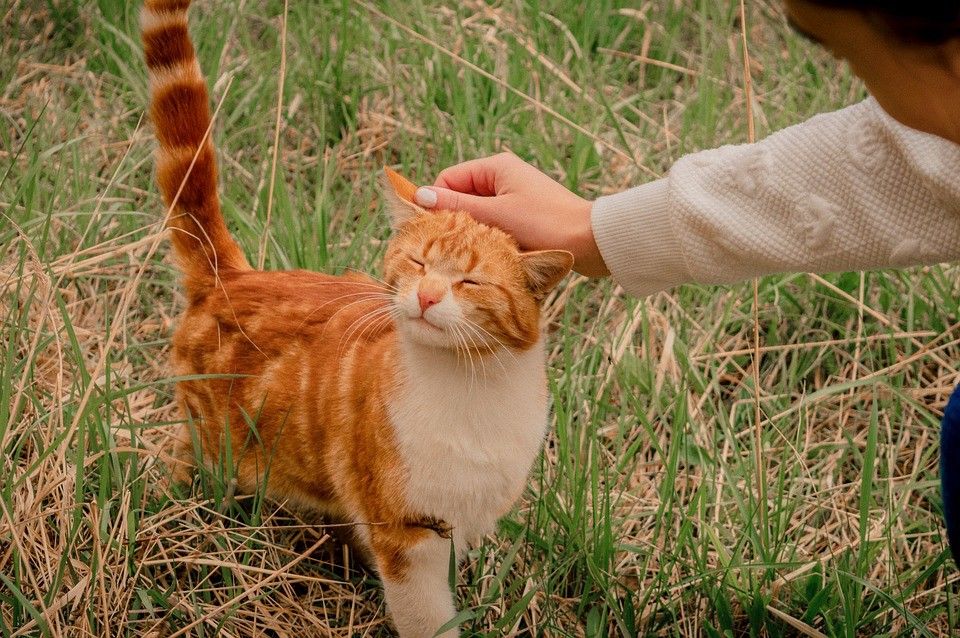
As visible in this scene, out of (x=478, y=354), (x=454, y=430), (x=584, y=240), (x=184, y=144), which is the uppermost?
(x=184, y=144)

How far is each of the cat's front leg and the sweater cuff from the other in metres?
0.60

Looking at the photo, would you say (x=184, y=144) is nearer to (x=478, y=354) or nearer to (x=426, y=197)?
(x=426, y=197)

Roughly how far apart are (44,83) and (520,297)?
2.03 m

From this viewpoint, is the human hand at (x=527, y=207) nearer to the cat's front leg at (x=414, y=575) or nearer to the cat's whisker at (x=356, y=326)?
the cat's whisker at (x=356, y=326)

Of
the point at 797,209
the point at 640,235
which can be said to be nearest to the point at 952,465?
the point at 797,209

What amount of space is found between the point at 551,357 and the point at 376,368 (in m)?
0.79

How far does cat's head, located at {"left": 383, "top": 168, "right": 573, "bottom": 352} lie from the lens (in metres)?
1.70

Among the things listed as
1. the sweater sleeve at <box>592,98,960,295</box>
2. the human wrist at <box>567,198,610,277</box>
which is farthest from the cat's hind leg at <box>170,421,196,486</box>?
the sweater sleeve at <box>592,98,960,295</box>

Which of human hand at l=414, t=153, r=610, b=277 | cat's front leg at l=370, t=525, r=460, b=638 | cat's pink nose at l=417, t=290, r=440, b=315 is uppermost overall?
human hand at l=414, t=153, r=610, b=277

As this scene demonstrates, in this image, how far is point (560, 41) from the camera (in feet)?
11.1

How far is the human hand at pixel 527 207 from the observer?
1857mm

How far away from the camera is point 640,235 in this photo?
1.85 m

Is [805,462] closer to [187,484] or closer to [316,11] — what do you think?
[187,484]

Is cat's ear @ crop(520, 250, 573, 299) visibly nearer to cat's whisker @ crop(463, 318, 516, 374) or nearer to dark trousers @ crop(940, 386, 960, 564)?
cat's whisker @ crop(463, 318, 516, 374)
